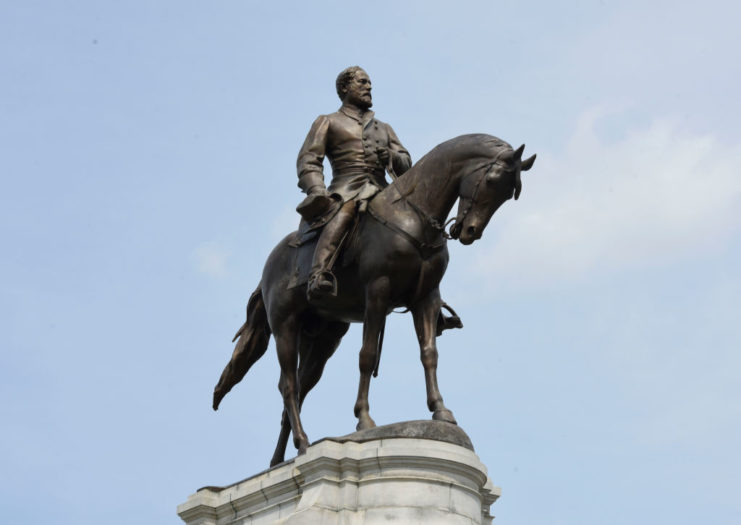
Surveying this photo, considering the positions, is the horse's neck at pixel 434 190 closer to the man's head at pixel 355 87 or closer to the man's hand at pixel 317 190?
the man's hand at pixel 317 190

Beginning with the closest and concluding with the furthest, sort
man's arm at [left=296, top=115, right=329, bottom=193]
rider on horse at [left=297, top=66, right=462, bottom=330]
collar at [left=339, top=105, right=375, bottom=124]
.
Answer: rider on horse at [left=297, top=66, right=462, bottom=330], man's arm at [left=296, top=115, right=329, bottom=193], collar at [left=339, top=105, right=375, bottom=124]

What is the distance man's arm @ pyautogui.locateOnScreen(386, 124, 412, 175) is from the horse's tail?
8.13 feet

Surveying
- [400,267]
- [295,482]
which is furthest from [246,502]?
[400,267]

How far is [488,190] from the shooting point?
1429 centimetres

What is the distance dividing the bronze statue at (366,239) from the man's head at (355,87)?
0.01 m

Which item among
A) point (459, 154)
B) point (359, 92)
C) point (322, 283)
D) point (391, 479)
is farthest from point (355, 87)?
point (391, 479)

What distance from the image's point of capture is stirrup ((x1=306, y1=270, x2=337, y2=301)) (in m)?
14.9

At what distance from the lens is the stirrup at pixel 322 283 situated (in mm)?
14859

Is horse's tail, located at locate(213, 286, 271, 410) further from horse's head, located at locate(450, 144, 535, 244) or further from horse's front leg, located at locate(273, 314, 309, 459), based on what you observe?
horse's head, located at locate(450, 144, 535, 244)

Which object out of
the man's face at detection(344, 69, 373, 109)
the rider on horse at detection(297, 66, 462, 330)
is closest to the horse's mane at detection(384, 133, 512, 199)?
the rider on horse at detection(297, 66, 462, 330)

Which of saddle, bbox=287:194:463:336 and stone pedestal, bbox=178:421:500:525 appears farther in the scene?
saddle, bbox=287:194:463:336

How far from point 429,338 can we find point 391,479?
200 cm

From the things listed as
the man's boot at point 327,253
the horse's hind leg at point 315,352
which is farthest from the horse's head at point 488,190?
the horse's hind leg at point 315,352

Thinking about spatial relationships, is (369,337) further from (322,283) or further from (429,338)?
(322,283)
